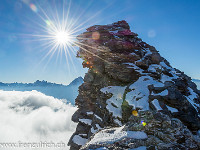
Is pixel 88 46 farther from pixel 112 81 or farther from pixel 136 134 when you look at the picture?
pixel 136 134

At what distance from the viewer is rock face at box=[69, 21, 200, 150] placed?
27.1ft

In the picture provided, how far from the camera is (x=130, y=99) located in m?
19.2

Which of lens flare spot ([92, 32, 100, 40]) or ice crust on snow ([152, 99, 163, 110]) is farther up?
lens flare spot ([92, 32, 100, 40])

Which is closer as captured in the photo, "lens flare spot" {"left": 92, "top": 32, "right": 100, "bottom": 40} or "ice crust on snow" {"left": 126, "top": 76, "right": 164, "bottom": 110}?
"ice crust on snow" {"left": 126, "top": 76, "right": 164, "bottom": 110}

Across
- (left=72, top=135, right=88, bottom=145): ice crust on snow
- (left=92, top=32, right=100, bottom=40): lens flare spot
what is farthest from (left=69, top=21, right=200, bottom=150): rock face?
(left=72, top=135, right=88, bottom=145): ice crust on snow

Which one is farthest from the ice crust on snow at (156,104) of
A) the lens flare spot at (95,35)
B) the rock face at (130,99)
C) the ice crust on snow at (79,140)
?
the ice crust on snow at (79,140)

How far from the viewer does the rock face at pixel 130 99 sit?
8273 millimetres

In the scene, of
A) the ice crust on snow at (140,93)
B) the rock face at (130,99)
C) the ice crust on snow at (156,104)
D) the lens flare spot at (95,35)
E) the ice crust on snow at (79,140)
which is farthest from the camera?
the lens flare spot at (95,35)

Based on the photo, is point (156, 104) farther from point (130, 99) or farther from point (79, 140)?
point (79, 140)

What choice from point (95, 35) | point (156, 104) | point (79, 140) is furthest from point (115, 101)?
point (95, 35)

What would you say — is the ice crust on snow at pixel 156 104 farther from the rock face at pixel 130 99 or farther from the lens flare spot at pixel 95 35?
the lens flare spot at pixel 95 35

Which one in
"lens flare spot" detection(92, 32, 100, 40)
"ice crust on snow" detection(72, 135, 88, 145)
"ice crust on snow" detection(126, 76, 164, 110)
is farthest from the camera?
"lens flare spot" detection(92, 32, 100, 40)

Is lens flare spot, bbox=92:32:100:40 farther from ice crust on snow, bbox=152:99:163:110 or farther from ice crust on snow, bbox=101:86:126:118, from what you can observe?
ice crust on snow, bbox=152:99:163:110

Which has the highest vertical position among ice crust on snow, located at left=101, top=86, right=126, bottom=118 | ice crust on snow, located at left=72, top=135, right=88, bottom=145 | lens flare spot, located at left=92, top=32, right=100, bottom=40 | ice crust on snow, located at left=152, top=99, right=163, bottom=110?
lens flare spot, located at left=92, top=32, right=100, bottom=40
